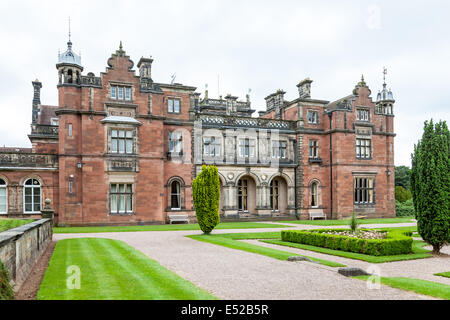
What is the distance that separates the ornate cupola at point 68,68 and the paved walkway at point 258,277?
18131 millimetres

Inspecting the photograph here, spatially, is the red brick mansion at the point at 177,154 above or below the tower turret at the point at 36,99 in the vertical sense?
below

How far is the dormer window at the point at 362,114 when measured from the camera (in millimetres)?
37866

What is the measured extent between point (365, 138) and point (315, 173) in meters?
6.41

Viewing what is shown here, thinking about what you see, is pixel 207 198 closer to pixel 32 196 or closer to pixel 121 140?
pixel 121 140

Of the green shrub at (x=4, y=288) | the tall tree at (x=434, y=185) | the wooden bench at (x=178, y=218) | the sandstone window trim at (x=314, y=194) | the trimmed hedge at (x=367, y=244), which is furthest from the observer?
the sandstone window trim at (x=314, y=194)

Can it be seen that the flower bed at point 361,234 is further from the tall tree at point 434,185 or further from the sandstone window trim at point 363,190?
the sandstone window trim at point 363,190

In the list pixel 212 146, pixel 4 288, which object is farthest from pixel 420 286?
pixel 212 146

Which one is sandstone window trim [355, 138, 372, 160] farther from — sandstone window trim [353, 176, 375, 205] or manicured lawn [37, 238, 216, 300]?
manicured lawn [37, 238, 216, 300]

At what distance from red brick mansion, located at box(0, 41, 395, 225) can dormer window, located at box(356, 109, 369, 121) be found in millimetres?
157

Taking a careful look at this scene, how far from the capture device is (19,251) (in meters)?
9.98

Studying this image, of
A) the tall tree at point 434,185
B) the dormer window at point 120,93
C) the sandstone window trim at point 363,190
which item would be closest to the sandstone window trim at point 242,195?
the sandstone window trim at point 363,190

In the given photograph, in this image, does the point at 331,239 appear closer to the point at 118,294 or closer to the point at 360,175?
the point at 118,294

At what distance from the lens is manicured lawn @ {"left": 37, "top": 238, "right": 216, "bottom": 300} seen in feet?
27.0
